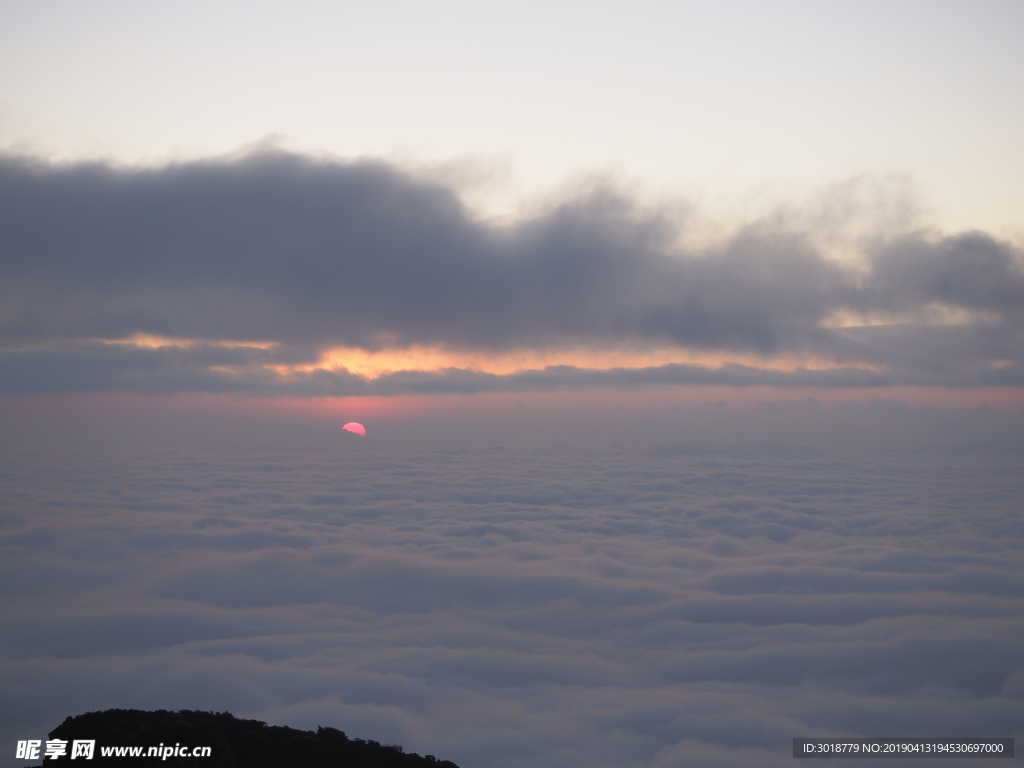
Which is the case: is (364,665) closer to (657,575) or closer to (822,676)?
(822,676)

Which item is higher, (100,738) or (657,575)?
(100,738)

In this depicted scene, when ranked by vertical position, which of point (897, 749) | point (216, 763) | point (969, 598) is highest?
point (216, 763)

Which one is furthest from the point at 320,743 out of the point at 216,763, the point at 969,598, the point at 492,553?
the point at 969,598

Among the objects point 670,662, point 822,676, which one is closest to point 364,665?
point 670,662

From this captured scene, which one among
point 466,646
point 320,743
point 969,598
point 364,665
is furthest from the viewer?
point 969,598

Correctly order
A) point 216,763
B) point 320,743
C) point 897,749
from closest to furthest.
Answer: point 216,763
point 320,743
point 897,749

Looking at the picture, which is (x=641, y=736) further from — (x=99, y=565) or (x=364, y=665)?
(x=99, y=565)

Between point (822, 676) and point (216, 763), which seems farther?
point (822, 676)
